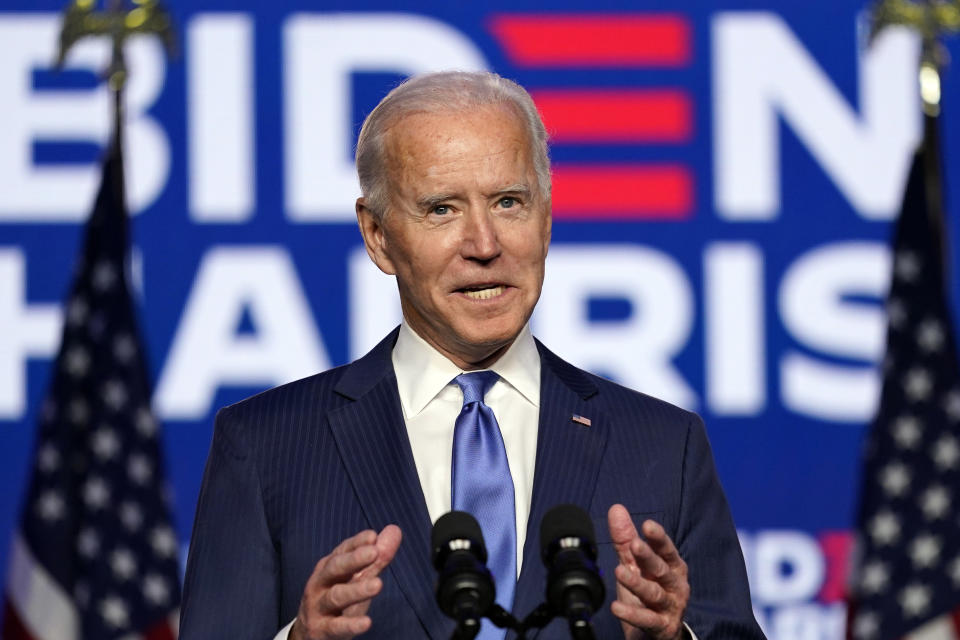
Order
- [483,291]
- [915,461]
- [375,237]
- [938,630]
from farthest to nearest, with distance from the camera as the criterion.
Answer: [915,461]
[938,630]
[375,237]
[483,291]

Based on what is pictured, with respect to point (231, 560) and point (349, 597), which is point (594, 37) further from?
point (349, 597)

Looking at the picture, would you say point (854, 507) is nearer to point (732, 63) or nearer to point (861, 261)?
point (861, 261)

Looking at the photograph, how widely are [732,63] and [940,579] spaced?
1728mm

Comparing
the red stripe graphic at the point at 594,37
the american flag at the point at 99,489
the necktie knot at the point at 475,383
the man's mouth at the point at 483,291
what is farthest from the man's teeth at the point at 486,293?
the red stripe graphic at the point at 594,37

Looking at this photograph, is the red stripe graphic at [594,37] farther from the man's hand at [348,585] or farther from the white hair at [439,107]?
the man's hand at [348,585]

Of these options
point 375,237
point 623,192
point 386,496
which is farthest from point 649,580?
point 623,192

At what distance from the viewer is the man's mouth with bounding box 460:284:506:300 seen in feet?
5.87

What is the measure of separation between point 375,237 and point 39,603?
2.67 meters

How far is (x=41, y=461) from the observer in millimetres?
4184

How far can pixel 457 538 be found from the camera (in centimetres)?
130

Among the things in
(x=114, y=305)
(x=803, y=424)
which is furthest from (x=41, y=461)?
(x=803, y=424)

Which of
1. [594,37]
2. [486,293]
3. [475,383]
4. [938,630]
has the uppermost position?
[594,37]

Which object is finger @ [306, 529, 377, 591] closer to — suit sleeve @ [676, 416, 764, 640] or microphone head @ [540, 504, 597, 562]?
microphone head @ [540, 504, 597, 562]

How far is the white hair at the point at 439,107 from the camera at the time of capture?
1812mm
